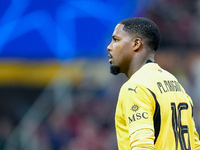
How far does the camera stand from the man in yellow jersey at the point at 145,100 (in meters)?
2.38

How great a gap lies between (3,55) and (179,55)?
3735mm

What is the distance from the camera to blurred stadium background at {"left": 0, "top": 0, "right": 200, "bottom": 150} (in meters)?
8.02

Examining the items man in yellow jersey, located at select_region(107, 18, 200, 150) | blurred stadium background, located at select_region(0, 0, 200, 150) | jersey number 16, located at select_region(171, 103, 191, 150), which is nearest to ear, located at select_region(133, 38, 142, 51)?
man in yellow jersey, located at select_region(107, 18, 200, 150)

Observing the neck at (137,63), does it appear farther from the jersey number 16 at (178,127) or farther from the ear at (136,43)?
the jersey number 16 at (178,127)

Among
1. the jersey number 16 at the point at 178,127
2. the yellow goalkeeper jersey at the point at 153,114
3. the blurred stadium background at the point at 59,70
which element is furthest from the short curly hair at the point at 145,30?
the blurred stadium background at the point at 59,70

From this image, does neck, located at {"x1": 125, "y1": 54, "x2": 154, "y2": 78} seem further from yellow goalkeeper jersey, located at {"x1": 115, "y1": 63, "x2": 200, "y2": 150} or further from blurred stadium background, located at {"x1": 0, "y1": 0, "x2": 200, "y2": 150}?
blurred stadium background, located at {"x1": 0, "y1": 0, "x2": 200, "y2": 150}

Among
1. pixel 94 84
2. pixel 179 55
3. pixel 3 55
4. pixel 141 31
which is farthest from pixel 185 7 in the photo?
pixel 141 31

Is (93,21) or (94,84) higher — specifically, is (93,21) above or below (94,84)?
above

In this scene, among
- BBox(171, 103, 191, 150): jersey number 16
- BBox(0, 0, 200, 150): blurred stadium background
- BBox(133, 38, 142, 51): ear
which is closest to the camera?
BBox(171, 103, 191, 150): jersey number 16

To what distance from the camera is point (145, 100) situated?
95.1 inches

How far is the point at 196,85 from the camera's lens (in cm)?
820

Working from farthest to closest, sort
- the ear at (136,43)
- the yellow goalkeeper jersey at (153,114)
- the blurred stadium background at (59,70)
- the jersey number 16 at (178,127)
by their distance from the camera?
the blurred stadium background at (59,70) < the ear at (136,43) < the jersey number 16 at (178,127) < the yellow goalkeeper jersey at (153,114)

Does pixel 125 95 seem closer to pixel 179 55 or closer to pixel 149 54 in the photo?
pixel 149 54

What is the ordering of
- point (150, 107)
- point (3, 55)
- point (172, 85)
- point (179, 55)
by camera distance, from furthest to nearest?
1. point (179, 55)
2. point (3, 55)
3. point (172, 85)
4. point (150, 107)
